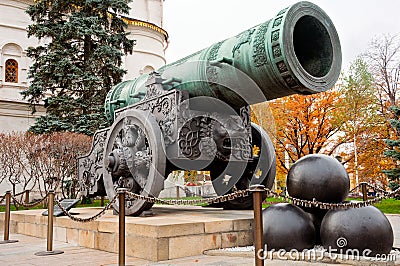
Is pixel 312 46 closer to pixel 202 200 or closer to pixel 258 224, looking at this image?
pixel 202 200

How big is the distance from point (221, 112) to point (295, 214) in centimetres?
207

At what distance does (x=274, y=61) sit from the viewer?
4.85m

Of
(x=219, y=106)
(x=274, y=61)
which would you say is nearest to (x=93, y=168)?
(x=219, y=106)

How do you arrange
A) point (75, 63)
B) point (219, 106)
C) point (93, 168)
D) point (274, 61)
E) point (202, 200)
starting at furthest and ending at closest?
point (75, 63) → point (93, 168) → point (219, 106) → point (274, 61) → point (202, 200)

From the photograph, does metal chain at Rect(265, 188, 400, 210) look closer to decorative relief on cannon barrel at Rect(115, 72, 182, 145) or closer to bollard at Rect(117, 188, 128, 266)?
bollard at Rect(117, 188, 128, 266)

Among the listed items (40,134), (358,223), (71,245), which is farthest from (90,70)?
(358,223)

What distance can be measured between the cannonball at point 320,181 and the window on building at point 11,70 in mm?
21049

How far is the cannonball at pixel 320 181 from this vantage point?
4.77 meters

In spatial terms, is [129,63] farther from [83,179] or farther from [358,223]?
[358,223]

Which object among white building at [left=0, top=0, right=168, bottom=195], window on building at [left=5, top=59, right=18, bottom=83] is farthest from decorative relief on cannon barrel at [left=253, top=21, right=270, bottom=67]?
window on building at [left=5, top=59, right=18, bottom=83]

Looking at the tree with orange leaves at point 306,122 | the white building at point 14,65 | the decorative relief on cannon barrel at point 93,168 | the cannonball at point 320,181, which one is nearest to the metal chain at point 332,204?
the cannonball at point 320,181

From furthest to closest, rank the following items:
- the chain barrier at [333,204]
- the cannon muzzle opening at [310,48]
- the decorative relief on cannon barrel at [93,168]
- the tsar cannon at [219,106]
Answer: the decorative relief on cannon barrel at [93,168] → the tsar cannon at [219,106] → the cannon muzzle opening at [310,48] → the chain barrier at [333,204]

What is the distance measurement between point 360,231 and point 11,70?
72.9 feet

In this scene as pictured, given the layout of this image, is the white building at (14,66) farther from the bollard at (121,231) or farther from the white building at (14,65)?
the bollard at (121,231)
